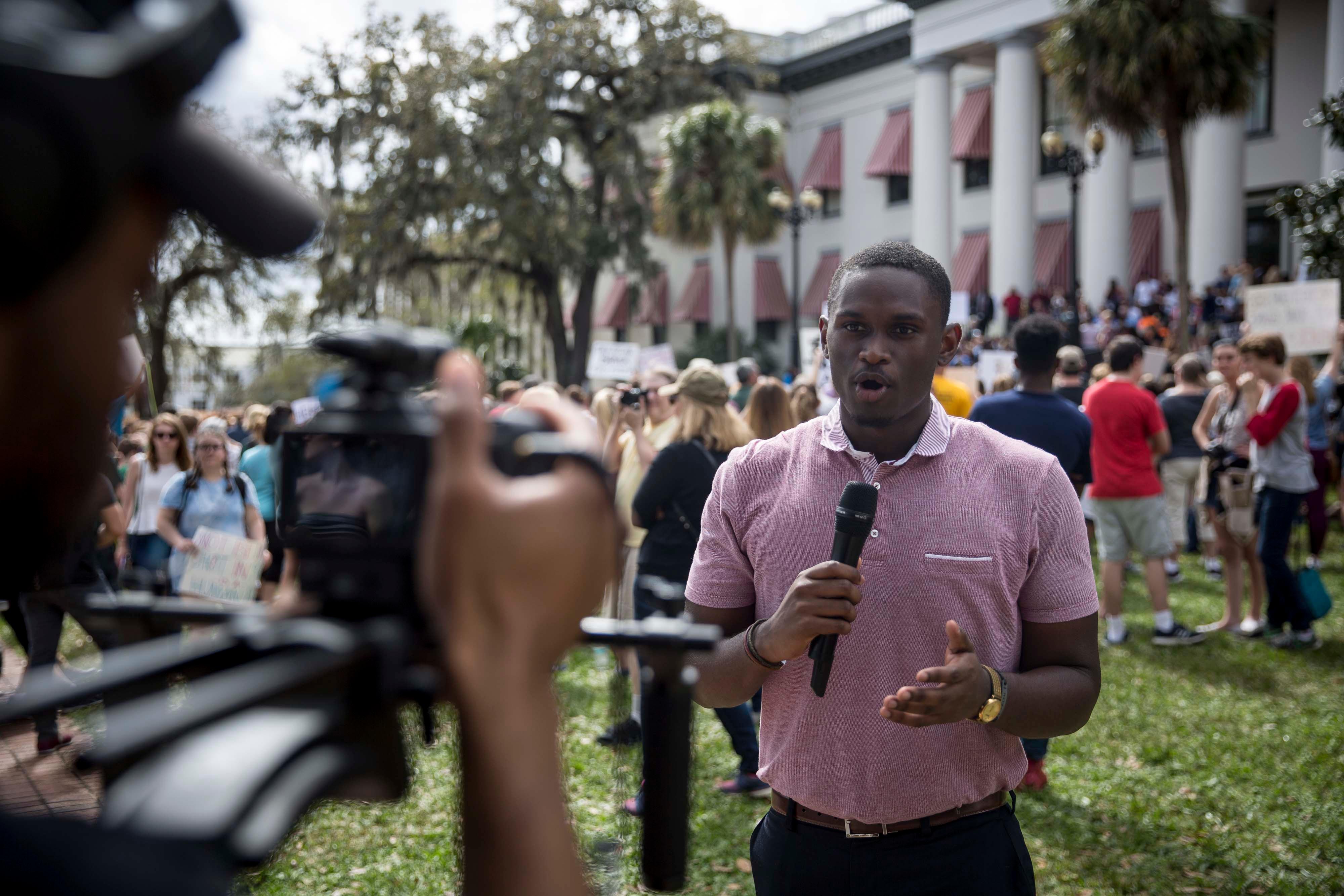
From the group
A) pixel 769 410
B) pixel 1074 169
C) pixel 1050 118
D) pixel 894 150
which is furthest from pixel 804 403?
pixel 894 150

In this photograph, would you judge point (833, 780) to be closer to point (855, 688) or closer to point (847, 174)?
point (855, 688)

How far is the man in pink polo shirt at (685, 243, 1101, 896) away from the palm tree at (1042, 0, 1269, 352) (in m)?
17.6

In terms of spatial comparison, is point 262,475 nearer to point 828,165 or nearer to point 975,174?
point 975,174

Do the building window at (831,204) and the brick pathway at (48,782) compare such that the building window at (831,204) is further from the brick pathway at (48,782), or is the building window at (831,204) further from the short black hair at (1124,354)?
the brick pathway at (48,782)

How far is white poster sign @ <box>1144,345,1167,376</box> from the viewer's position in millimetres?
14102

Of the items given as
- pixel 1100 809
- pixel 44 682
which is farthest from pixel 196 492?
pixel 44 682

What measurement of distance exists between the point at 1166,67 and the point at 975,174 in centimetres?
1382

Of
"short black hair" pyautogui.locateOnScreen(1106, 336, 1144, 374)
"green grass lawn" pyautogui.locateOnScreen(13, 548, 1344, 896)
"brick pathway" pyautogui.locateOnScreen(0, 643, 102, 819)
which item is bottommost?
"green grass lawn" pyautogui.locateOnScreen(13, 548, 1344, 896)

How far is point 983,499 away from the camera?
2.37 metres

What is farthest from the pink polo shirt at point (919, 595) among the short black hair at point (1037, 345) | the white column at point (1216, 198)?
the white column at point (1216, 198)

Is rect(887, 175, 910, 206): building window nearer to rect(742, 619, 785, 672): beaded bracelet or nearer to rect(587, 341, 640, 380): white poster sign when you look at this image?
rect(587, 341, 640, 380): white poster sign

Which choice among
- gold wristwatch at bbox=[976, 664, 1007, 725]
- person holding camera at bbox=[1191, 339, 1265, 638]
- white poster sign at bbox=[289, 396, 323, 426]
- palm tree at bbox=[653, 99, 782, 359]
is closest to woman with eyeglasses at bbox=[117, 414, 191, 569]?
white poster sign at bbox=[289, 396, 323, 426]

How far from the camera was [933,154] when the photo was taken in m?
29.8

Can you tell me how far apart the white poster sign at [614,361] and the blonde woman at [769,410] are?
7829 millimetres
